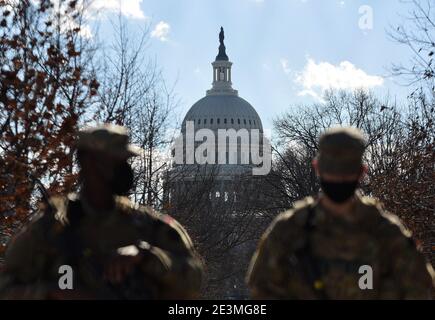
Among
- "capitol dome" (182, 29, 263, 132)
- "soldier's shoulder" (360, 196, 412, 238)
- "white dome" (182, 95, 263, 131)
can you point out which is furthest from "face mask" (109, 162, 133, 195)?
"white dome" (182, 95, 263, 131)

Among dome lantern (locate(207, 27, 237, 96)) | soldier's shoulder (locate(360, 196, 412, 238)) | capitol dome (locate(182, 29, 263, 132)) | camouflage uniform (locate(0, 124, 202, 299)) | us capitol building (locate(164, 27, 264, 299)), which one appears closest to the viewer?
camouflage uniform (locate(0, 124, 202, 299))

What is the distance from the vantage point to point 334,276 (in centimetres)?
499

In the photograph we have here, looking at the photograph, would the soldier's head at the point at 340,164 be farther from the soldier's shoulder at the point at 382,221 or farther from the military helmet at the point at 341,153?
the soldier's shoulder at the point at 382,221

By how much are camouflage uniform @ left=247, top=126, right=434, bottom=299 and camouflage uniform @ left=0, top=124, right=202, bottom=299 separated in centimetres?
38

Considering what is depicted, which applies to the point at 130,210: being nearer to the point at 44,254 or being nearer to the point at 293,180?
the point at 44,254

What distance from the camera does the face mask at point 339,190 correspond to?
16.2ft

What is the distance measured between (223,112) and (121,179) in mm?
134816

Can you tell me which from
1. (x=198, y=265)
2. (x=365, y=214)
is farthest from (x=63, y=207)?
A: (x=365, y=214)

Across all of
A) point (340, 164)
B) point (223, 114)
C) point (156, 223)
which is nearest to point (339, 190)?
point (340, 164)

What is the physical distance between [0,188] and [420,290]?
9943mm

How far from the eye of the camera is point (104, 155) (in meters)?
5.04

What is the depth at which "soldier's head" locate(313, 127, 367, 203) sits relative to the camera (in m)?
4.93

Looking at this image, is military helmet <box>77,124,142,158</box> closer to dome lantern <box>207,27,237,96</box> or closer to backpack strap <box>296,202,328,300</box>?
backpack strap <box>296,202,328,300</box>

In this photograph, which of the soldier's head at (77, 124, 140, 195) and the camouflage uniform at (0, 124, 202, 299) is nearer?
the camouflage uniform at (0, 124, 202, 299)
